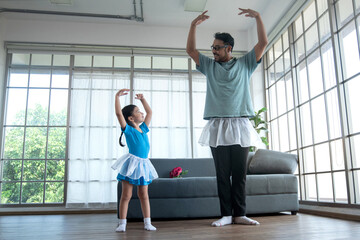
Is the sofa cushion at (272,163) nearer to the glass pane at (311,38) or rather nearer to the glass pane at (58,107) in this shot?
the glass pane at (311,38)

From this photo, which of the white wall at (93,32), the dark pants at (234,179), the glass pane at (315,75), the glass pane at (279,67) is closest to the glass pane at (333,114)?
the glass pane at (315,75)

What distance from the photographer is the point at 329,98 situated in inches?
124

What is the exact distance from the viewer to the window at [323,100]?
280 cm

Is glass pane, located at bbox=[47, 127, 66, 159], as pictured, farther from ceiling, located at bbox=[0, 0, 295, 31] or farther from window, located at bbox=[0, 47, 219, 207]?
ceiling, located at bbox=[0, 0, 295, 31]

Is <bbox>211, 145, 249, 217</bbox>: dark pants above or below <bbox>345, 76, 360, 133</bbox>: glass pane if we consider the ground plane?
below

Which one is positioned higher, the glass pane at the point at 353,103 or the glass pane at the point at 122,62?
the glass pane at the point at 122,62

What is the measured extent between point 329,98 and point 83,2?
3405 mm

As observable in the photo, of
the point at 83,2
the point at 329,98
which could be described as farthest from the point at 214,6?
the point at 329,98

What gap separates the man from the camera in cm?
205

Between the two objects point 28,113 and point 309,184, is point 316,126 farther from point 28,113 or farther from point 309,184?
point 28,113

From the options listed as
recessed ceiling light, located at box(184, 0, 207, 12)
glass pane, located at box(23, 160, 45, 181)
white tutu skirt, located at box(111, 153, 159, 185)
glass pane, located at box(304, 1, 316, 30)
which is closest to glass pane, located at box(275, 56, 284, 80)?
glass pane, located at box(304, 1, 316, 30)

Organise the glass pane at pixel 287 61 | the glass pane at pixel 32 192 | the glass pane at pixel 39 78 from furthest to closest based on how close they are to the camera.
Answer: the glass pane at pixel 39 78 → the glass pane at pixel 32 192 → the glass pane at pixel 287 61

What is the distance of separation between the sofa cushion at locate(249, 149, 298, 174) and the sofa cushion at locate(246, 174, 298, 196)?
0.12 metres

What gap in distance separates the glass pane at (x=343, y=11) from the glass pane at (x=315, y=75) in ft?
1.43
